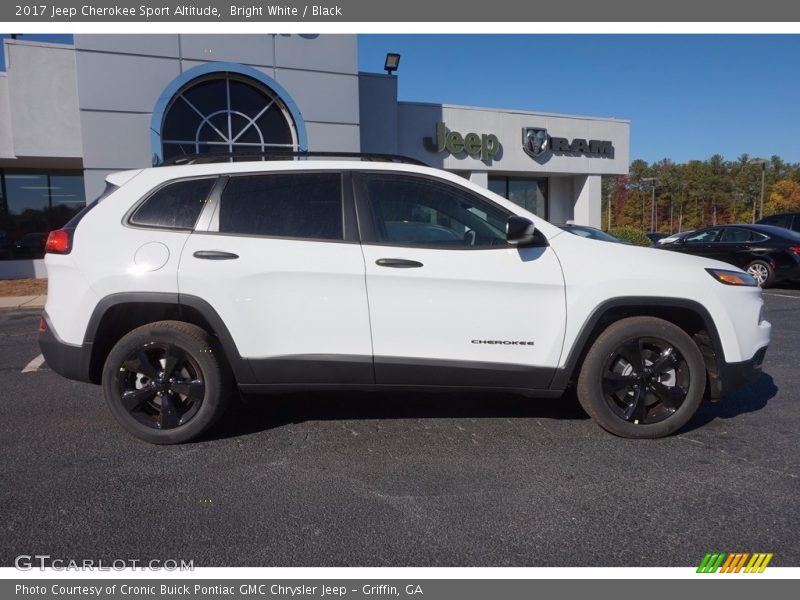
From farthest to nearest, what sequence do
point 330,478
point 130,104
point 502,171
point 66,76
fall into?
point 502,171 → point 66,76 → point 130,104 → point 330,478

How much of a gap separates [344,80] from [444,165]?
5.44m

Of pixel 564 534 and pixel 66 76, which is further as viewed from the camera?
pixel 66 76

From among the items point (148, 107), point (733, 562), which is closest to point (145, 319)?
point (733, 562)

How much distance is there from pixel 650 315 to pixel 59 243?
391cm

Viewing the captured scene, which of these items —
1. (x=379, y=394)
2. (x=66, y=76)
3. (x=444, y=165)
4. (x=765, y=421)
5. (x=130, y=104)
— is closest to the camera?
(x=765, y=421)

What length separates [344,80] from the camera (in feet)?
47.0

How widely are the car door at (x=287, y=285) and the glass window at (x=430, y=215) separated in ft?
0.76

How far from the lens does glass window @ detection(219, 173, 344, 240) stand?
3729 mm

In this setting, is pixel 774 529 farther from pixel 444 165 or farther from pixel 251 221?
pixel 444 165

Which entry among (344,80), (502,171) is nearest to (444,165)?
(502,171)

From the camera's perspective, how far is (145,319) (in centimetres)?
389

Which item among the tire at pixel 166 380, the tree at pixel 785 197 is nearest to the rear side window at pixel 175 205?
the tire at pixel 166 380
